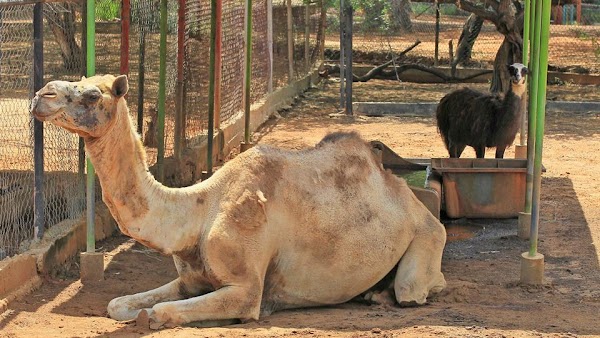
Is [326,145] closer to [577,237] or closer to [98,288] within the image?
[98,288]

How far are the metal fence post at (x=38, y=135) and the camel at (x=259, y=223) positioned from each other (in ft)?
4.59

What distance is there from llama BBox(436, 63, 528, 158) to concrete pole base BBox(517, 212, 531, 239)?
10.9 ft

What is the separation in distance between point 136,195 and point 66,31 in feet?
12.1

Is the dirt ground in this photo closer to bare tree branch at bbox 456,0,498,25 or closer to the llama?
the llama

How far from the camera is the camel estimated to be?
5.75 metres

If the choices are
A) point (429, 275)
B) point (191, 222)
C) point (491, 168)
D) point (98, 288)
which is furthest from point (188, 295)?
point (491, 168)

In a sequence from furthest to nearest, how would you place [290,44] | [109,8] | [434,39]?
[434,39] → [290,44] → [109,8]

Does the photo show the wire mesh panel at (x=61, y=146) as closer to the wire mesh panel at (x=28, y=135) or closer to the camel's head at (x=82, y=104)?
the wire mesh panel at (x=28, y=135)

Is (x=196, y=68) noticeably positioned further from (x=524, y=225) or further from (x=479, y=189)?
(x=524, y=225)

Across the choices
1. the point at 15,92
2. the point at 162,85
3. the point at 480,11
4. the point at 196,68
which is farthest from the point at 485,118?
the point at 480,11

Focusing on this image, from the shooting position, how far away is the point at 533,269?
7.31 meters

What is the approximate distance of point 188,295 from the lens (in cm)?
637

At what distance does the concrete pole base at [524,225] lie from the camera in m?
8.95

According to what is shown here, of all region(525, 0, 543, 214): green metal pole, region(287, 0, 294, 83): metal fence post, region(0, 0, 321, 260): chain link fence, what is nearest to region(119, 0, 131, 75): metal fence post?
region(0, 0, 321, 260): chain link fence
